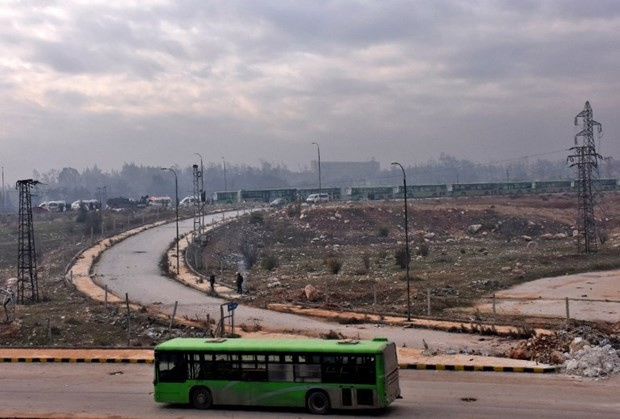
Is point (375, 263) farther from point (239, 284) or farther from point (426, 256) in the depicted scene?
point (239, 284)

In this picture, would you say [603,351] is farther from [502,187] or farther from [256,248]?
[502,187]

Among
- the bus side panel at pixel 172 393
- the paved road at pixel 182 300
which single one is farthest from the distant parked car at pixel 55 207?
the bus side panel at pixel 172 393

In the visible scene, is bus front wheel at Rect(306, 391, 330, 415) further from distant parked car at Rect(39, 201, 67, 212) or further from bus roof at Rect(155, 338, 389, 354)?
distant parked car at Rect(39, 201, 67, 212)

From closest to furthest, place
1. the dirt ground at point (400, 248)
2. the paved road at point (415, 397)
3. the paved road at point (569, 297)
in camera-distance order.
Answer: the paved road at point (415, 397), the paved road at point (569, 297), the dirt ground at point (400, 248)

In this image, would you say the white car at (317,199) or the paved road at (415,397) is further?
the white car at (317,199)

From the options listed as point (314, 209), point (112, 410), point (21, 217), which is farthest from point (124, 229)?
point (112, 410)

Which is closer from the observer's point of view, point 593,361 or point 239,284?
point 593,361

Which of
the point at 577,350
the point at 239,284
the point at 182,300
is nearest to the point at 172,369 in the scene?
the point at 577,350

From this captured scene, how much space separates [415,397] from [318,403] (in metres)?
2.77

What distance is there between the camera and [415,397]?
18.7m

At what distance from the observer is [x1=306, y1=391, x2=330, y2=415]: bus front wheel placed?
56.7 feet

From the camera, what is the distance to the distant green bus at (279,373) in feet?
56.0

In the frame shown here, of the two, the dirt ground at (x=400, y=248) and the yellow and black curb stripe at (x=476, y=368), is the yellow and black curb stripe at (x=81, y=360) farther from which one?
the dirt ground at (x=400, y=248)

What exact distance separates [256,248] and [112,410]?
5330 cm
